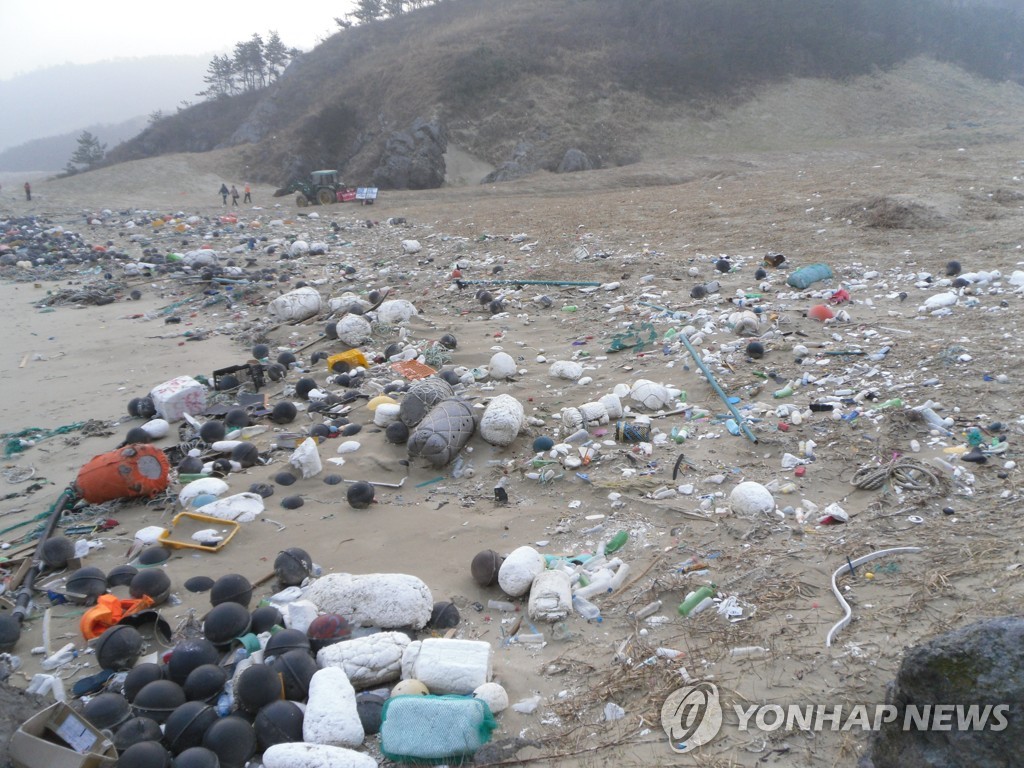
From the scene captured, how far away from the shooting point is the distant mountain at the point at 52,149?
64625 millimetres

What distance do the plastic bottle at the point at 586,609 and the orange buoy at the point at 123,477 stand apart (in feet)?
8.44

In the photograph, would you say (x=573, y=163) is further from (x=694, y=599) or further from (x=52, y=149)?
(x=52, y=149)

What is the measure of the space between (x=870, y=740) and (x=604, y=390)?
10.6ft

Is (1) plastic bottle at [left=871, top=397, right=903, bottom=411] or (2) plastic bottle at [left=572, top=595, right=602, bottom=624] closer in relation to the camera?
(2) plastic bottle at [left=572, top=595, right=602, bottom=624]

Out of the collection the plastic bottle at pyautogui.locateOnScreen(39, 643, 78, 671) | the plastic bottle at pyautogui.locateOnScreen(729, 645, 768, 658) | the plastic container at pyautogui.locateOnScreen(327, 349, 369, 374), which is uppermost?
the plastic container at pyautogui.locateOnScreen(327, 349, 369, 374)

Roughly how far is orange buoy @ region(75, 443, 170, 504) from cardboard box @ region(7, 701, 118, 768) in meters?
2.06

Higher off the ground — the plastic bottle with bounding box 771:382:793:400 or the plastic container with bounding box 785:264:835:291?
the plastic container with bounding box 785:264:835:291

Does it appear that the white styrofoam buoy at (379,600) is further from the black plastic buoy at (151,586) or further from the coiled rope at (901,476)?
the coiled rope at (901,476)

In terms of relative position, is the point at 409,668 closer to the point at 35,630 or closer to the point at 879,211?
the point at 35,630

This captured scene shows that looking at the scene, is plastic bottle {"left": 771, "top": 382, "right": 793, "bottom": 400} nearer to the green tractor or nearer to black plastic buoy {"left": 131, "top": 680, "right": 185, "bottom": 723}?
black plastic buoy {"left": 131, "top": 680, "right": 185, "bottom": 723}

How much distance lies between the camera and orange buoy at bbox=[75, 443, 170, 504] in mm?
3828

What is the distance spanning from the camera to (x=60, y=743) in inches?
77.7

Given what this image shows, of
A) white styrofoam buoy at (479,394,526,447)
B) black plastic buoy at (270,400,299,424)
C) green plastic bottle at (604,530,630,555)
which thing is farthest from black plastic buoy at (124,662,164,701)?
black plastic buoy at (270,400,299,424)

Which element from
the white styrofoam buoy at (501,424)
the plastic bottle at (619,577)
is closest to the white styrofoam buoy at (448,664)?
the plastic bottle at (619,577)
